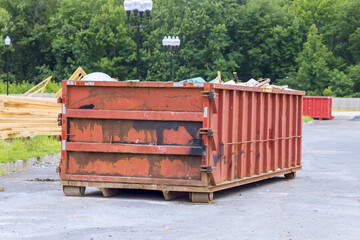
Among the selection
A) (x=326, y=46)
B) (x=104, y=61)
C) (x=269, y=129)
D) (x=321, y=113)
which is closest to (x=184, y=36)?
(x=104, y=61)

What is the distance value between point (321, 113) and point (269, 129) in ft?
159

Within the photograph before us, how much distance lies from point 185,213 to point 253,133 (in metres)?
3.61

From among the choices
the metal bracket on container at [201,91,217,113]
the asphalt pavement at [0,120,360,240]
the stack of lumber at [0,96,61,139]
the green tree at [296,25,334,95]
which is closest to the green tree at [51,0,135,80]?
the green tree at [296,25,334,95]

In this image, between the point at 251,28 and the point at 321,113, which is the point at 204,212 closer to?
the point at 321,113

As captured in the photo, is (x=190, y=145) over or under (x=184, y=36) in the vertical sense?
under

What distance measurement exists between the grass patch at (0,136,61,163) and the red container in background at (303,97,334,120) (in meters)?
42.0

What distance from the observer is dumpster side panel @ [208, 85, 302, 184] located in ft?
39.9

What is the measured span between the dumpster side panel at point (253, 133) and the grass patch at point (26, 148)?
6.05 meters

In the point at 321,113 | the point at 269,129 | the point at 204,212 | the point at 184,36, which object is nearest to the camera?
the point at 204,212

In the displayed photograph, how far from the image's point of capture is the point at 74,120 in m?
12.2

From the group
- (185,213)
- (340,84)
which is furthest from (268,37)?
(185,213)

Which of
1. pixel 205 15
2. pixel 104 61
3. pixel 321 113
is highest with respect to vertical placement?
pixel 205 15

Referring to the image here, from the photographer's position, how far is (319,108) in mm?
61875

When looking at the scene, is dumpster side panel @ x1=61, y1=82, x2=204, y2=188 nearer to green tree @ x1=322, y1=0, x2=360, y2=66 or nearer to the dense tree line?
the dense tree line
